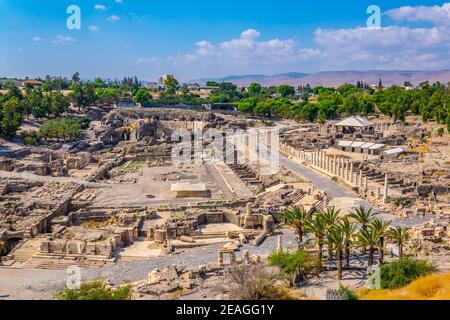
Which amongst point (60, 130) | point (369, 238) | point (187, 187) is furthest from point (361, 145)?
point (369, 238)

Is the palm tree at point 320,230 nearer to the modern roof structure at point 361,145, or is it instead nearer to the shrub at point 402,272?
the shrub at point 402,272

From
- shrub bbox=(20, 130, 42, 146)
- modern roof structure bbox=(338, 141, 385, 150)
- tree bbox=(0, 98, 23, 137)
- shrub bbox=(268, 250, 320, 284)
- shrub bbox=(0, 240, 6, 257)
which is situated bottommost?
shrub bbox=(0, 240, 6, 257)

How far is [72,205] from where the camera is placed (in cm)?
4034

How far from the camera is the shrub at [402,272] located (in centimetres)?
2078

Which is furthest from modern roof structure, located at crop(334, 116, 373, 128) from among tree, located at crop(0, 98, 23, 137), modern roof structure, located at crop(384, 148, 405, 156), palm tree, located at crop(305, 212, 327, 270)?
palm tree, located at crop(305, 212, 327, 270)

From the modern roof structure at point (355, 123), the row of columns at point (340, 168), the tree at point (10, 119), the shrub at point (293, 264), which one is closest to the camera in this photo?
the shrub at point (293, 264)

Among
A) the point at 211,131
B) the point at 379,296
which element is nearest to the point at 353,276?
the point at 379,296

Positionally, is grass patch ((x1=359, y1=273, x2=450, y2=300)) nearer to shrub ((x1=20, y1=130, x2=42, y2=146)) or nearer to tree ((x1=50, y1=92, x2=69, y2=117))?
shrub ((x1=20, y1=130, x2=42, y2=146))

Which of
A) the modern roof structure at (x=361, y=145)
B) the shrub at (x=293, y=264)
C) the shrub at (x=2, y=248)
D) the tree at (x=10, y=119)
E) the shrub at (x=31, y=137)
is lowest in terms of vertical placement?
the shrub at (x=2, y=248)

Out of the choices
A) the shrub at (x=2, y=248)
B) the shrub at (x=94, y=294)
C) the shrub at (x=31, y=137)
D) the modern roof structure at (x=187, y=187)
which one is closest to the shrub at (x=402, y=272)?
the shrub at (x=94, y=294)

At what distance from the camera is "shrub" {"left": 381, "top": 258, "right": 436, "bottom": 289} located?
20.8 m

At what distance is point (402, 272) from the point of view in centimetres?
2109

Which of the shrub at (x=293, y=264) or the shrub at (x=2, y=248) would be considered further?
the shrub at (x=2, y=248)

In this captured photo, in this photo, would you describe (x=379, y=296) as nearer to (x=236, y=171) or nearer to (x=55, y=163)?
(x=236, y=171)
